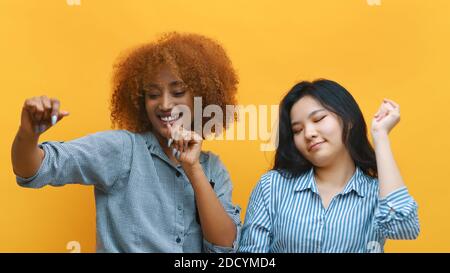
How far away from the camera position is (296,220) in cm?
145

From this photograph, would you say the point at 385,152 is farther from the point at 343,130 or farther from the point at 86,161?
the point at 86,161

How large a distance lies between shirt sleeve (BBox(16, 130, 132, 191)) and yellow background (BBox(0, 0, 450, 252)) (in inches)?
15.9

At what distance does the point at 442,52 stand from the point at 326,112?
0.62m

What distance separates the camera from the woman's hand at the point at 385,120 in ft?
4.58

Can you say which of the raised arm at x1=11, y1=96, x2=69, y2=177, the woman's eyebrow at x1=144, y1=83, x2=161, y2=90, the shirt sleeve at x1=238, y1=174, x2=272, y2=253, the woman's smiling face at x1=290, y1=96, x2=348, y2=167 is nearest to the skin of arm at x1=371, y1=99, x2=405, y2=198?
the woman's smiling face at x1=290, y1=96, x2=348, y2=167

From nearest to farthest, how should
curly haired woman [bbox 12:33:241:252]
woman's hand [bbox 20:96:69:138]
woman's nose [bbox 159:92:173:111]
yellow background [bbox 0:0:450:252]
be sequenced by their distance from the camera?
woman's hand [bbox 20:96:69:138]
curly haired woman [bbox 12:33:241:252]
woman's nose [bbox 159:92:173:111]
yellow background [bbox 0:0:450:252]

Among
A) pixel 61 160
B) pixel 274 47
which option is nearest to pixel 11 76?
pixel 61 160

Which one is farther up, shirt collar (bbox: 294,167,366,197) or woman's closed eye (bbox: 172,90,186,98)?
woman's closed eye (bbox: 172,90,186,98)

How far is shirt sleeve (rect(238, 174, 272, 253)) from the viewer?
147cm

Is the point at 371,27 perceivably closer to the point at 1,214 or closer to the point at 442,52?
the point at 442,52

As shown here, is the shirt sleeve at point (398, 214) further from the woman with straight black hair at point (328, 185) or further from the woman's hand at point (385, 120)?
the woman's hand at point (385, 120)

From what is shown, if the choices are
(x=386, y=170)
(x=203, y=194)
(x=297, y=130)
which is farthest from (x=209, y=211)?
(x=386, y=170)

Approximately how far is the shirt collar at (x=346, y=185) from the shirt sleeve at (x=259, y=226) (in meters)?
0.07

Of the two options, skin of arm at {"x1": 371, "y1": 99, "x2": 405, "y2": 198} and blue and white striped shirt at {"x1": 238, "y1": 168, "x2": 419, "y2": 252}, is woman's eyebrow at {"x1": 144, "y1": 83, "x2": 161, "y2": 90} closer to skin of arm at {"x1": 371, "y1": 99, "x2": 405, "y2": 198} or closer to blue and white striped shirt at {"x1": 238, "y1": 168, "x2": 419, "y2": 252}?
blue and white striped shirt at {"x1": 238, "y1": 168, "x2": 419, "y2": 252}
